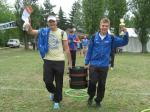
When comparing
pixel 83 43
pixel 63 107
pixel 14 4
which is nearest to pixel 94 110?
pixel 63 107

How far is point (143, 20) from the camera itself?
48.0m

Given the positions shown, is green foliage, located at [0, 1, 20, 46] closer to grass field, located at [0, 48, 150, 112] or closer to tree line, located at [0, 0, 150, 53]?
tree line, located at [0, 0, 150, 53]

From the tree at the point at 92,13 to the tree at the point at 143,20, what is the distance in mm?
5260

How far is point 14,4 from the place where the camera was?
56031mm

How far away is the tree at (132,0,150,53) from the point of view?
47719mm

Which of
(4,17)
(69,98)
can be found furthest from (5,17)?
(69,98)

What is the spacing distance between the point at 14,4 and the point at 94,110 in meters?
49.5

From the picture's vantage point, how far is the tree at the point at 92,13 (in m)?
51.0

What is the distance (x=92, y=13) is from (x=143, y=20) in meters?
7.02

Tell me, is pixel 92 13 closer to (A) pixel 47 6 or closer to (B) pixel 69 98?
(B) pixel 69 98

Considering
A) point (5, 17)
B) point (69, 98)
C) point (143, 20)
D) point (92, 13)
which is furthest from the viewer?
point (5, 17)

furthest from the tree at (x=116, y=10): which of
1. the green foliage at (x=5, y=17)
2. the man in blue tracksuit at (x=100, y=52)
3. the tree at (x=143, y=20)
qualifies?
the man in blue tracksuit at (x=100, y=52)

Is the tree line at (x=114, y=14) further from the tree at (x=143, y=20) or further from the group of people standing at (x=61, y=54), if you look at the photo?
the group of people standing at (x=61, y=54)

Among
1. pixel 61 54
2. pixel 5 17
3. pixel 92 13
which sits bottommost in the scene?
pixel 5 17
